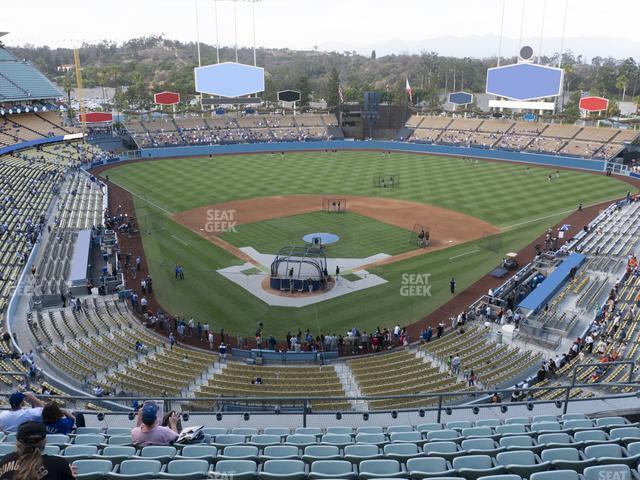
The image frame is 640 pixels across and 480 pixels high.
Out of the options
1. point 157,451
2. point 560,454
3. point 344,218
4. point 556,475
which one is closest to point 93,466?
point 157,451

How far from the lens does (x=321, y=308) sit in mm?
27047

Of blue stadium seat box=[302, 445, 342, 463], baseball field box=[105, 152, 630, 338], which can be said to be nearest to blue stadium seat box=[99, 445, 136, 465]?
blue stadium seat box=[302, 445, 342, 463]

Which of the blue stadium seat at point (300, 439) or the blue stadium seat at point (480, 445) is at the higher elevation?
A: the blue stadium seat at point (480, 445)

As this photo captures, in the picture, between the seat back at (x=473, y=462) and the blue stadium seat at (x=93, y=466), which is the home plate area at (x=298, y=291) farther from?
the blue stadium seat at (x=93, y=466)

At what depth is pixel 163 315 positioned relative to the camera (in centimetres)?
2620

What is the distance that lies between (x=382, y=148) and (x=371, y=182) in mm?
25968

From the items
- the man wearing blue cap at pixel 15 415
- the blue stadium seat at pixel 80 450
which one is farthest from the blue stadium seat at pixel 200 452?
the man wearing blue cap at pixel 15 415

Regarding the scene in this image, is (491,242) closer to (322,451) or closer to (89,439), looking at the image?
(322,451)

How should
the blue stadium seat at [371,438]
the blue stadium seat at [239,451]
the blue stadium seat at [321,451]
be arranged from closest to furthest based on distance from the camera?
the blue stadium seat at [239,451], the blue stadium seat at [321,451], the blue stadium seat at [371,438]

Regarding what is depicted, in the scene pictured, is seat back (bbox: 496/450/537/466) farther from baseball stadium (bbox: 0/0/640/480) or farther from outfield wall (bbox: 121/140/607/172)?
outfield wall (bbox: 121/140/607/172)
